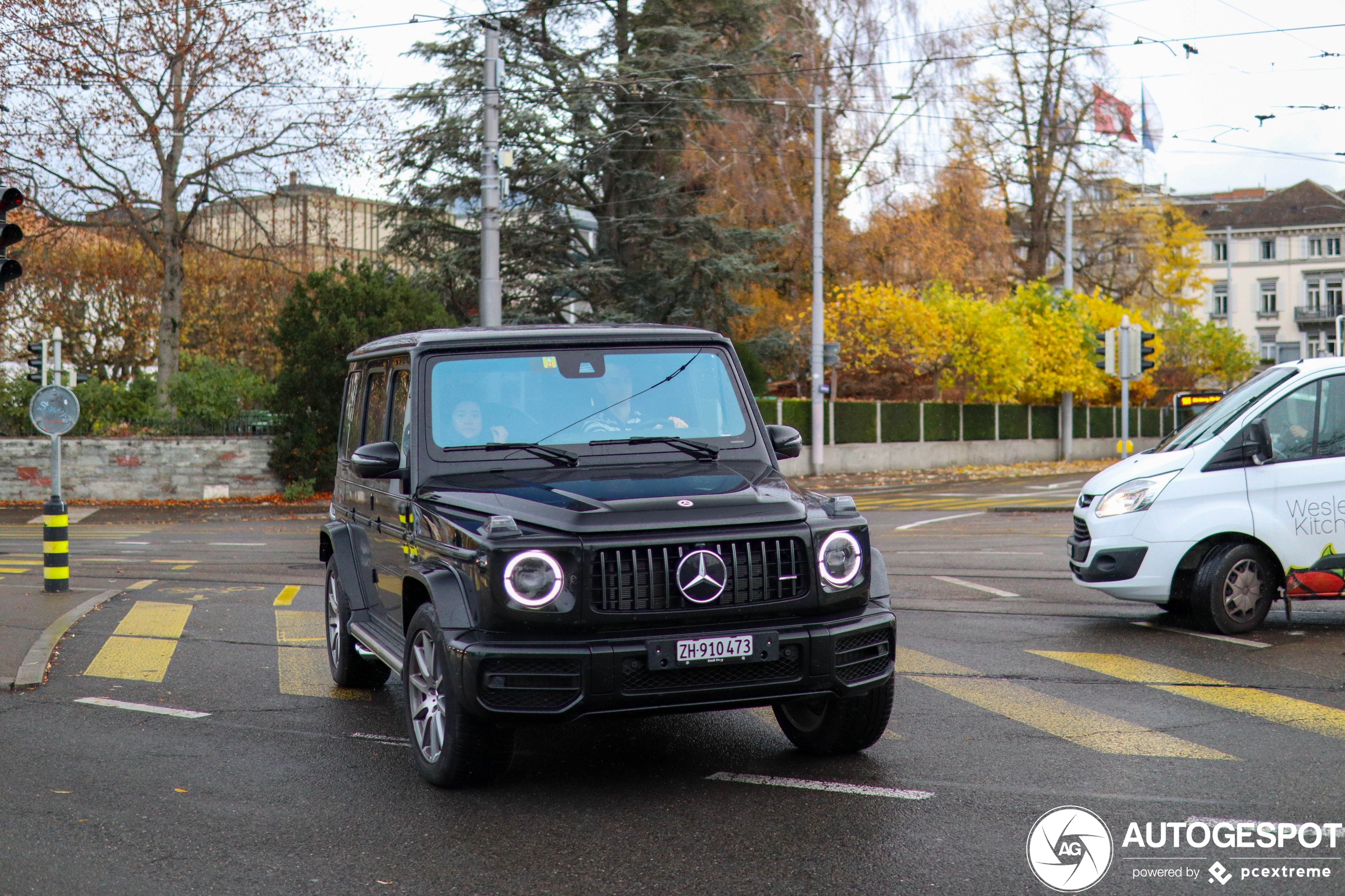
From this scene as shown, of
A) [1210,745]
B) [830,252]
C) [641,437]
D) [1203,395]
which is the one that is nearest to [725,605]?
[641,437]

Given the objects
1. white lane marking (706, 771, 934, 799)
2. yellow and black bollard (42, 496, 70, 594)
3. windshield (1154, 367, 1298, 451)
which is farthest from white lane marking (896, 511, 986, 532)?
white lane marking (706, 771, 934, 799)

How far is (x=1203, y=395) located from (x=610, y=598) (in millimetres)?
8448

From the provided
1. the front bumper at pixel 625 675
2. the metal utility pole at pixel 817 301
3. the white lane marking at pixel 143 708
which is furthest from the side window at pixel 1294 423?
the metal utility pole at pixel 817 301

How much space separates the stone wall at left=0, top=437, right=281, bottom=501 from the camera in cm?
2764

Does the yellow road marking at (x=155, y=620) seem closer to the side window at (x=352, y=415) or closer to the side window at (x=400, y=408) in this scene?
the side window at (x=352, y=415)

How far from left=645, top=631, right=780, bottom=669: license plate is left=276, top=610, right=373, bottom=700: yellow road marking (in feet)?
10.4

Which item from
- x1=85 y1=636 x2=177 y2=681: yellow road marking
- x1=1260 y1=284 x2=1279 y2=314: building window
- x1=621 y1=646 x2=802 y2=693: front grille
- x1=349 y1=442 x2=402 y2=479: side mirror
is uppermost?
x1=1260 y1=284 x2=1279 y2=314: building window

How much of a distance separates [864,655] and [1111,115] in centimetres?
4644

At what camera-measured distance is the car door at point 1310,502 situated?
31.4 feet

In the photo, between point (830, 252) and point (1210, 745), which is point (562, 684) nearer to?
point (1210, 745)

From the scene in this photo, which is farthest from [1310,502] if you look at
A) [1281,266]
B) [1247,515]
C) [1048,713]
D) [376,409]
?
[1281,266]

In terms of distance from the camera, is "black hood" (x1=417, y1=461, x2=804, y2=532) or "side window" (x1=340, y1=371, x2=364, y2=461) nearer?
"black hood" (x1=417, y1=461, x2=804, y2=532)

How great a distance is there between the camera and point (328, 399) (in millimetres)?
26797

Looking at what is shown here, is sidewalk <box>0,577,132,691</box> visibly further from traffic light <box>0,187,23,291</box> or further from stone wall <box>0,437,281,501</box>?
stone wall <box>0,437,281,501</box>
